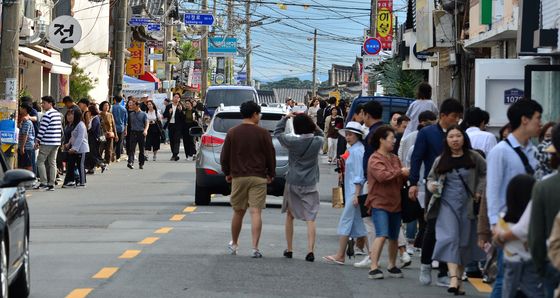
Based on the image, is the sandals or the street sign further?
the street sign

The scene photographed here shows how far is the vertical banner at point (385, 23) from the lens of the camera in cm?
5247

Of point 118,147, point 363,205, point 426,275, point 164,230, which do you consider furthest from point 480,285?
point 118,147

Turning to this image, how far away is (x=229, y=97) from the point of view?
42.6 m

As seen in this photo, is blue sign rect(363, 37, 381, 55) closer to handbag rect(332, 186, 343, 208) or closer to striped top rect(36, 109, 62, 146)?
striped top rect(36, 109, 62, 146)

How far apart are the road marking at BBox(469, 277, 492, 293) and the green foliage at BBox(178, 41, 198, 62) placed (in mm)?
94627

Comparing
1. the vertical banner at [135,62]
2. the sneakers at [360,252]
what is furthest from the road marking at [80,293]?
the vertical banner at [135,62]

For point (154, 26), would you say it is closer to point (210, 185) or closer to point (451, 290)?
point (210, 185)

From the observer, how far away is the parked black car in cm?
998

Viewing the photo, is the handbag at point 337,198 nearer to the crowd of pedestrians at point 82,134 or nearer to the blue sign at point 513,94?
the blue sign at point 513,94

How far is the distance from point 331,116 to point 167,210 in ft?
55.7

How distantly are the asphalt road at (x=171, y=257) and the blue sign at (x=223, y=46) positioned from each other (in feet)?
206

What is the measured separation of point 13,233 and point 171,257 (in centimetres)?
448

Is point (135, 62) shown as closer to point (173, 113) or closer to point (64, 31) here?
point (173, 113)

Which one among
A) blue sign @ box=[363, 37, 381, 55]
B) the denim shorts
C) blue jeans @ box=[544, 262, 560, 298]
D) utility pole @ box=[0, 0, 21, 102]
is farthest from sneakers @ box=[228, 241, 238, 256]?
blue sign @ box=[363, 37, 381, 55]
